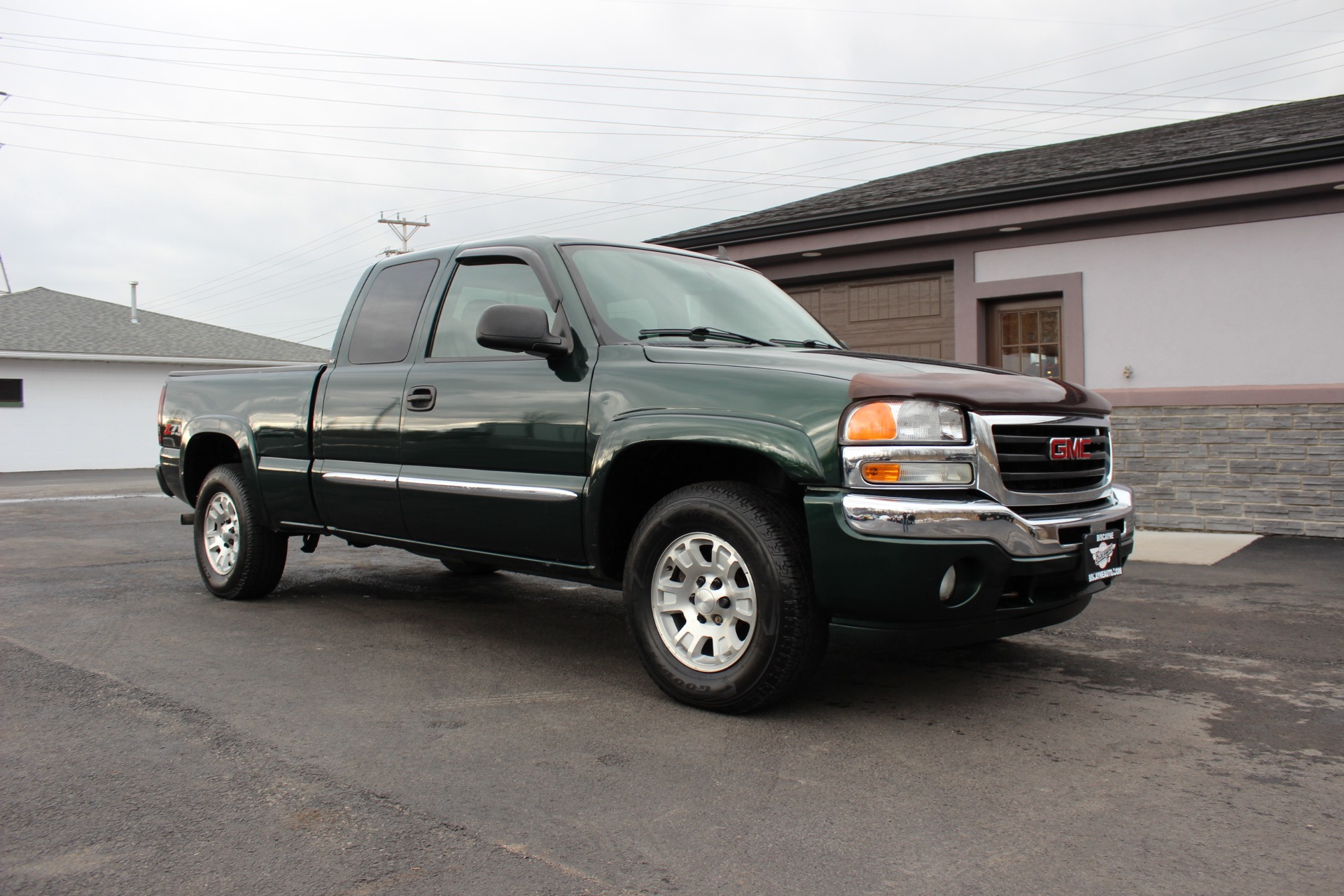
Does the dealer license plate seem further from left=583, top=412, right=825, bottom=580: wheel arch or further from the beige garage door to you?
the beige garage door

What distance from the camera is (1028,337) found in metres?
10.8

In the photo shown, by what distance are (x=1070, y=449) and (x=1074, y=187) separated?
22.3 ft

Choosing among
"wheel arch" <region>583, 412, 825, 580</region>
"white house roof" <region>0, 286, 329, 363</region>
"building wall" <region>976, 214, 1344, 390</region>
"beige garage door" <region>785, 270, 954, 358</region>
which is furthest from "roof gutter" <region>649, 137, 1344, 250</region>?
"white house roof" <region>0, 286, 329, 363</region>

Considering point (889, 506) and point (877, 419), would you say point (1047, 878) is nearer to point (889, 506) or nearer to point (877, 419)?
point (889, 506)

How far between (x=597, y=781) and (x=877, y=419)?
1504 mm

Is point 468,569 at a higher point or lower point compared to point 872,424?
lower

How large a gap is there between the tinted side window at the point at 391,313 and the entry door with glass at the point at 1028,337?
704 centimetres

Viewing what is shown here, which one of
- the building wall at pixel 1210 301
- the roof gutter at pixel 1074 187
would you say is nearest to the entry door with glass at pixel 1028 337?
the building wall at pixel 1210 301

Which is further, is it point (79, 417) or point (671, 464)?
point (79, 417)

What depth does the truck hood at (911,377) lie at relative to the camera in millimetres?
3562

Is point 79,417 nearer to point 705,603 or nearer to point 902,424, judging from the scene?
point 705,603

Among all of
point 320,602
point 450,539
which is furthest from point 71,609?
point 450,539

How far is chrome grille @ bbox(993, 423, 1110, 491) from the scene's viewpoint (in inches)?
145

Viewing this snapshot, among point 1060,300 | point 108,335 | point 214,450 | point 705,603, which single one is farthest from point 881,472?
point 108,335
